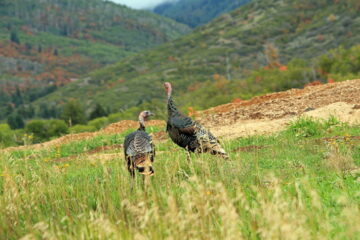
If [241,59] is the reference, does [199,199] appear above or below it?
above

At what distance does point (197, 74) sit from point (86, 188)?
116 meters

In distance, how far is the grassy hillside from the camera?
65.1 metres

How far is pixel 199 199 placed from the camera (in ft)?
18.0

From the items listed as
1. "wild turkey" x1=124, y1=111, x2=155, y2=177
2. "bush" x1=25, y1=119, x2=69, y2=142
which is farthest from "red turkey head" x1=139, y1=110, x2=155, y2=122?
"bush" x1=25, y1=119, x2=69, y2=142

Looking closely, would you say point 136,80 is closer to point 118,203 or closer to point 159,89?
point 159,89

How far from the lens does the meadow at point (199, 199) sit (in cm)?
446

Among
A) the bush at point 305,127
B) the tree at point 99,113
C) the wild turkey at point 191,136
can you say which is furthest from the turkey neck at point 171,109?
the tree at point 99,113

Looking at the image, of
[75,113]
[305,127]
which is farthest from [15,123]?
[305,127]

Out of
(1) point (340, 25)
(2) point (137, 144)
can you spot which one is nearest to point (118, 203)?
(2) point (137, 144)

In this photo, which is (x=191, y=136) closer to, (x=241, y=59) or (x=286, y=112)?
(x=286, y=112)

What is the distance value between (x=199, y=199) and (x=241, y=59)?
110 metres

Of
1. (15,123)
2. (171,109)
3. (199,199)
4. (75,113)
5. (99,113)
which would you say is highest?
(171,109)

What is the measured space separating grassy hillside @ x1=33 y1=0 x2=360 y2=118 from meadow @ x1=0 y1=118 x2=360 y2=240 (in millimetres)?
43440

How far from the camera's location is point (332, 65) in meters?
52.7
